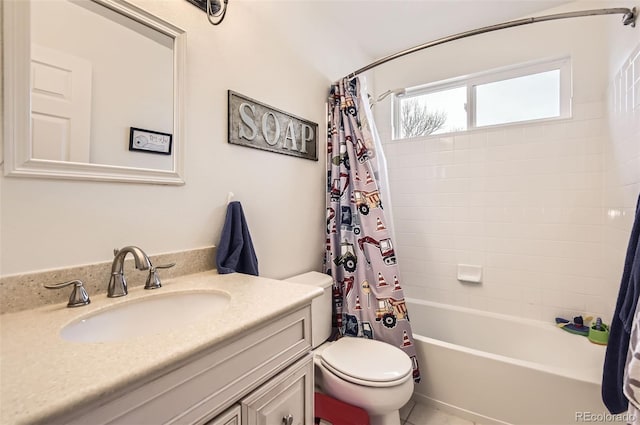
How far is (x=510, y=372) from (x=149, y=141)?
202 cm

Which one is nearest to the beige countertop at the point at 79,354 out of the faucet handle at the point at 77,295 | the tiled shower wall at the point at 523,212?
the faucet handle at the point at 77,295

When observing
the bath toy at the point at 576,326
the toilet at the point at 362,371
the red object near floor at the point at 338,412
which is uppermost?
the bath toy at the point at 576,326

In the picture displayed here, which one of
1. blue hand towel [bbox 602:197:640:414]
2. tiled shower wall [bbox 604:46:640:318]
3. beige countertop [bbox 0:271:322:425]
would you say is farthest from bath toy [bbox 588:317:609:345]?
beige countertop [bbox 0:271:322:425]

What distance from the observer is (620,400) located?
1.10 meters

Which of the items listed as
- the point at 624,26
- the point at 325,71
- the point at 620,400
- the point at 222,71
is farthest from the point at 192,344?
the point at 624,26

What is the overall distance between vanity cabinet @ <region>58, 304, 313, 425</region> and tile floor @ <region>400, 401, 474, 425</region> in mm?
1017

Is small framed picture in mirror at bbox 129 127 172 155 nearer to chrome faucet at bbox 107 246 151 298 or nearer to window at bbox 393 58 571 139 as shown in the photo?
chrome faucet at bbox 107 246 151 298

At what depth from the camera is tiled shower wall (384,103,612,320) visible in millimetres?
1876

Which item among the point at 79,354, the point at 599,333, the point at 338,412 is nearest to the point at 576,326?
the point at 599,333

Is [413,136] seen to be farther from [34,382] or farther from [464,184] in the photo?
[34,382]

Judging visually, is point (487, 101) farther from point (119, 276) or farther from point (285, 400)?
point (119, 276)

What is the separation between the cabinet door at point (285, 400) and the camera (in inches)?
30.7

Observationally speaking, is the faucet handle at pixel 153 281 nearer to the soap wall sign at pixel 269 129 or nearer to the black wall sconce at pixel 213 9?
the soap wall sign at pixel 269 129

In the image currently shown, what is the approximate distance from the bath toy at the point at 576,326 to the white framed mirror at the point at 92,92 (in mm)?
2388
